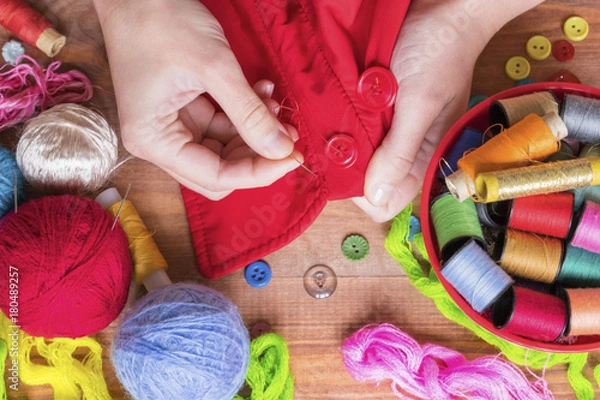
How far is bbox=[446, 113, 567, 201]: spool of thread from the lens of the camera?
1051mm

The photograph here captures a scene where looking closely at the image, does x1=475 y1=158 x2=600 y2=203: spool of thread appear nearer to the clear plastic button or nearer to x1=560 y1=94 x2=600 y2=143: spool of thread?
x1=560 y1=94 x2=600 y2=143: spool of thread

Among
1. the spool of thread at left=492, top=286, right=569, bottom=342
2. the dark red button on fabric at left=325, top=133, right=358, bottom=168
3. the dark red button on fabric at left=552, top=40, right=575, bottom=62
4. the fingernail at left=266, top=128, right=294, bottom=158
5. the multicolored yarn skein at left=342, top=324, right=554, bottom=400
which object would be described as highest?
the dark red button on fabric at left=552, top=40, right=575, bottom=62

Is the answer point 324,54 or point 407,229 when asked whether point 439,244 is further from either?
point 324,54

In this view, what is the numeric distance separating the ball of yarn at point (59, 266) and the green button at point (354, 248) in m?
0.52

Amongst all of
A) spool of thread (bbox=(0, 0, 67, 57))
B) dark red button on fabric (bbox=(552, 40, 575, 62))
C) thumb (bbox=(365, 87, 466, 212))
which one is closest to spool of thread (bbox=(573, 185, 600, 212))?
thumb (bbox=(365, 87, 466, 212))

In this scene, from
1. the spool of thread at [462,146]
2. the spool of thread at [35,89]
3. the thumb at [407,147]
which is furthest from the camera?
the spool of thread at [35,89]

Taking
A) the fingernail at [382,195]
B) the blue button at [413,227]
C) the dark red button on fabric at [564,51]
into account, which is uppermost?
the dark red button on fabric at [564,51]

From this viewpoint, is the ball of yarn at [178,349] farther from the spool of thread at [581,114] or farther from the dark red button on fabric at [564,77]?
the dark red button on fabric at [564,77]

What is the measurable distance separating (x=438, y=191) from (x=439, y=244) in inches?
4.7

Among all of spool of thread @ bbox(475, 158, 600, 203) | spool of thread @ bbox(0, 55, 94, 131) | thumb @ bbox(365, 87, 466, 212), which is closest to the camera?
spool of thread @ bbox(475, 158, 600, 203)

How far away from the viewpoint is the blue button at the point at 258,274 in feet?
4.55

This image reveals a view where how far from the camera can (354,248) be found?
4.59 ft

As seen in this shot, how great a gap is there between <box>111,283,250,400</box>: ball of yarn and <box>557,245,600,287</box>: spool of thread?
27.1 inches

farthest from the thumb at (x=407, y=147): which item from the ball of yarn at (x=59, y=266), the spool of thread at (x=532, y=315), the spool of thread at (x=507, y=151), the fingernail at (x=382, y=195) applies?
the ball of yarn at (x=59, y=266)
